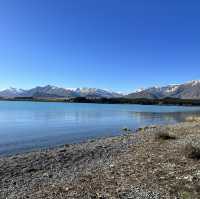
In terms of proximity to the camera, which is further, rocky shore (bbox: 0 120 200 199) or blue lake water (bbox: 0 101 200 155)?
blue lake water (bbox: 0 101 200 155)

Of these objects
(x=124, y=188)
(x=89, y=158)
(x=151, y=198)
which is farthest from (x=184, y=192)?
(x=89, y=158)

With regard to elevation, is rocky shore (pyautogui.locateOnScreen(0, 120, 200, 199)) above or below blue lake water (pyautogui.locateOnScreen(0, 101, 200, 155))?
above

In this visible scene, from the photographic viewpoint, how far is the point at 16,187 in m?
15.6

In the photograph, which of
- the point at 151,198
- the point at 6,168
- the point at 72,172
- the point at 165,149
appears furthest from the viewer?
the point at 165,149

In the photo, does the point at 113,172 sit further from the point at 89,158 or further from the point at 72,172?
the point at 89,158

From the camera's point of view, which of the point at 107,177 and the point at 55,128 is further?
the point at 55,128

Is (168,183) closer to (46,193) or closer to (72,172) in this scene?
(46,193)

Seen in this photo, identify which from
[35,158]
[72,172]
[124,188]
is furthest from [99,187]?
[35,158]

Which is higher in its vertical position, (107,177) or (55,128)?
(107,177)

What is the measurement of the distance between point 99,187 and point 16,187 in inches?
181

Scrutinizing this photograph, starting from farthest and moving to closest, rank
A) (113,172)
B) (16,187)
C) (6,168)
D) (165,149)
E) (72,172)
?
(165,149)
(6,168)
(72,172)
(113,172)
(16,187)

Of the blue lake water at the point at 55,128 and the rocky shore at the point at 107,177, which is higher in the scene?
the rocky shore at the point at 107,177

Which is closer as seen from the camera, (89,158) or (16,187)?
(16,187)

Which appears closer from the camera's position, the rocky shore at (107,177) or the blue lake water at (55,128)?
the rocky shore at (107,177)
